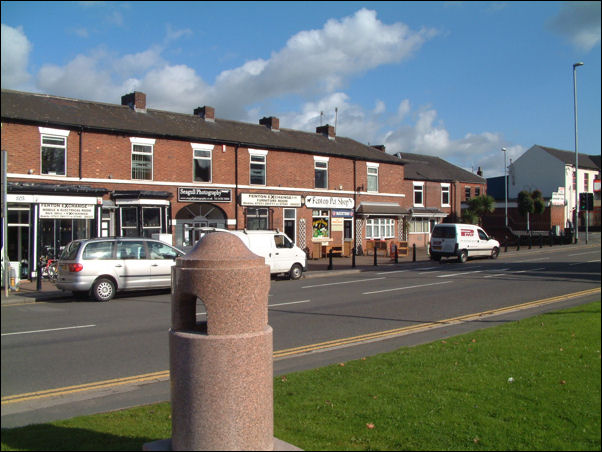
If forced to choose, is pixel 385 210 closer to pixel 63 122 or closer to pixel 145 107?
pixel 145 107

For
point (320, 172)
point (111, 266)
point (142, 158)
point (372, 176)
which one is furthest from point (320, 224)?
point (111, 266)

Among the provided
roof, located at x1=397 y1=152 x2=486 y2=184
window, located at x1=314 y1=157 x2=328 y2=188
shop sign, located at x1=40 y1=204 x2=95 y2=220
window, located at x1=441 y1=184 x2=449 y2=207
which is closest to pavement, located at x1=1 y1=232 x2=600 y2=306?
shop sign, located at x1=40 y1=204 x2=95 y2=220

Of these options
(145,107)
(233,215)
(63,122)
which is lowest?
(233,215)

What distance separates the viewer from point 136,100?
27484 mm

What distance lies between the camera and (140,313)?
42.6 feet

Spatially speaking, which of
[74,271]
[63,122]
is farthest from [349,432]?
[63,122]

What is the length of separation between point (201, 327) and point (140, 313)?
30.8 ft

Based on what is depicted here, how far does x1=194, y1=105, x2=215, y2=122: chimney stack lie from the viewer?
3039 centimetres

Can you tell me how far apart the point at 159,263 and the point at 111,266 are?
59.0 inches

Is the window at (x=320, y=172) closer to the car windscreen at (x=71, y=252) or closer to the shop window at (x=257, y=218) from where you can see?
the shop window at (x=257, y=218)

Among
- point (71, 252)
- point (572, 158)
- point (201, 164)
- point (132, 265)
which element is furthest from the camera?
point (572, 158)

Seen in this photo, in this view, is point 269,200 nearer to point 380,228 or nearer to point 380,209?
point 380,209

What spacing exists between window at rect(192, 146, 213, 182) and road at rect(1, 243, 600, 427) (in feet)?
31.5

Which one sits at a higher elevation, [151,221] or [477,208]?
[477,208]
